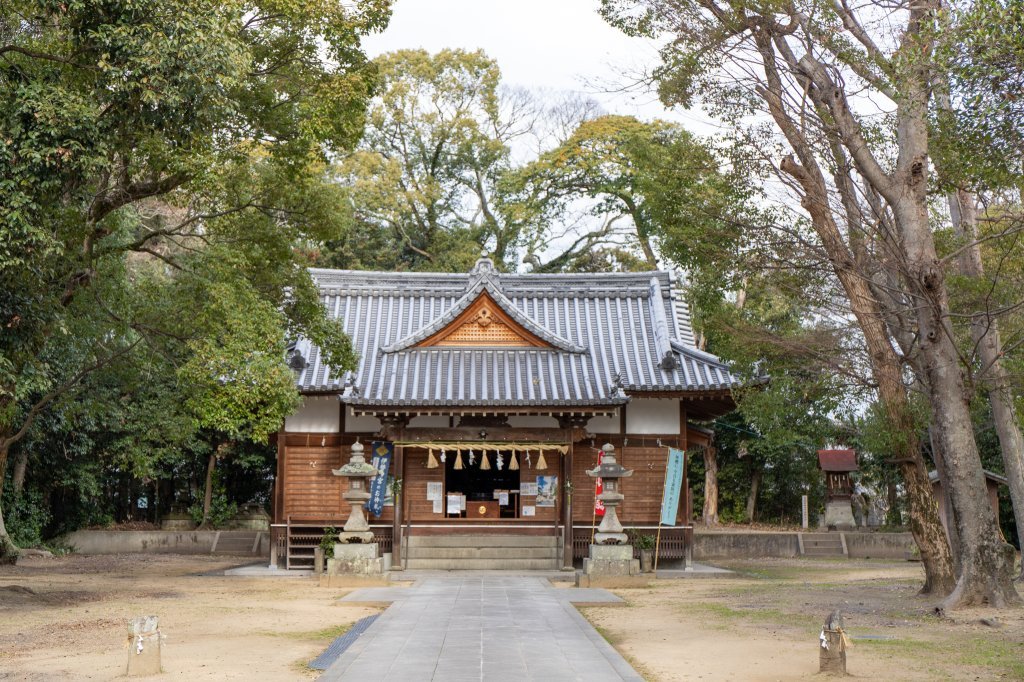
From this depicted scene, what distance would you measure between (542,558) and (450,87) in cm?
2219

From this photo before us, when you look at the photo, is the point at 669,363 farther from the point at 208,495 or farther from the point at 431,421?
the point at 208,495

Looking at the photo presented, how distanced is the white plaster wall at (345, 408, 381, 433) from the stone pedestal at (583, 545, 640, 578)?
5818 mm

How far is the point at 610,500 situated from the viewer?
1762 centimetres

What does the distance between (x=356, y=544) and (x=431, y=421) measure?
3.87 meters

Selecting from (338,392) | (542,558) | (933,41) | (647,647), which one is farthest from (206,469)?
(933,41)

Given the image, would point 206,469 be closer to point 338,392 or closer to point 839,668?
point 338,392

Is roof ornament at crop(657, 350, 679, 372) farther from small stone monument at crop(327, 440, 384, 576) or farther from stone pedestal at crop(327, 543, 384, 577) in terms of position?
stone pedestal at crop(327, 543, 384, 577)

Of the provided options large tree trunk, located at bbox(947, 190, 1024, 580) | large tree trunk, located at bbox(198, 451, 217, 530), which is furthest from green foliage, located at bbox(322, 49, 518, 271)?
large tree trunk, located at bbox(947, 190, 1024, 580)

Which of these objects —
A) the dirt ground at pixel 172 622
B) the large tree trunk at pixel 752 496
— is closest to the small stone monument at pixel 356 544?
the dirt ground at pixel 172 622

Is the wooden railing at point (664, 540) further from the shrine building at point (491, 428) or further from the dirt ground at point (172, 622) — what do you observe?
the dirt ground at point (172, 622)

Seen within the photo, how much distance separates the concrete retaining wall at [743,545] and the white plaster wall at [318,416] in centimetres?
1089

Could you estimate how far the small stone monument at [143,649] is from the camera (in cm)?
824

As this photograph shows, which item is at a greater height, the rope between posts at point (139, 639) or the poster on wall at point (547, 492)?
the poster on wall at point (547, 492)

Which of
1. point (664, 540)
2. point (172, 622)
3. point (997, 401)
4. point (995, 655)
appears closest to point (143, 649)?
point (172, 622)
